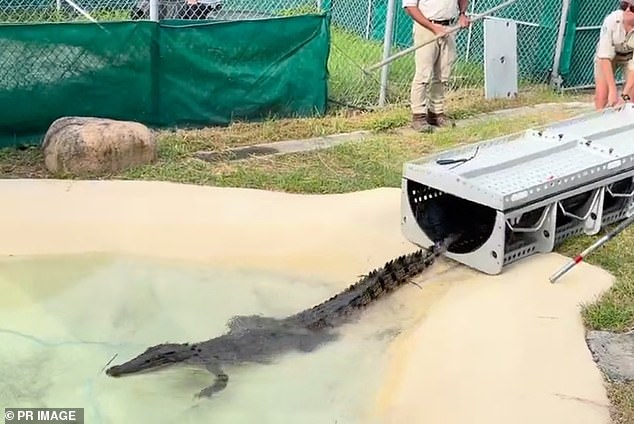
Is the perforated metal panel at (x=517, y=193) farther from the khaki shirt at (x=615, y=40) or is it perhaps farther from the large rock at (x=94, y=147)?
the large rock at (x=94, y=147)

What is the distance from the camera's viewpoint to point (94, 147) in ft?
20.8

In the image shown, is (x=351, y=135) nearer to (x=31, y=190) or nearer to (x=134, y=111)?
(x=134, y=111)

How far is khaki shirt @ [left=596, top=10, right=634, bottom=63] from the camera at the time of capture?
7.17 meters

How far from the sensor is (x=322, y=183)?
20.9 ft

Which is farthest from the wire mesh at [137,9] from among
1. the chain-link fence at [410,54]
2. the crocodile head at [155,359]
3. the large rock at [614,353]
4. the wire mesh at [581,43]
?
the large rock at [614,353]

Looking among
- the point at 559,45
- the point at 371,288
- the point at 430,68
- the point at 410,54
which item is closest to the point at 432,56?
the point at 430,68

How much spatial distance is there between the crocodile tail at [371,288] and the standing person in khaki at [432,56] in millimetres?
2936

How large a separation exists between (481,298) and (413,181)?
989mm

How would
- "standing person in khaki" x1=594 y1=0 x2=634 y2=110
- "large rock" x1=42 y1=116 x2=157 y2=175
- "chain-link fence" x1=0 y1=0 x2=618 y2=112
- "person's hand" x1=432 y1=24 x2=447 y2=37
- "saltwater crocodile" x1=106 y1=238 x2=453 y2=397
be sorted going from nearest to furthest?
"saltwater crocodile" x1=106 y1=238 x2=453 y2=397
"large rock" x1=42 y1=116 x2=157 y2=175
"standing person in khaki" x1=594 y1=0 x2=634 y2=110
"person's hand" x1=432 y1=24 x2=447 y2=37
"chain-link fence" x1=0 y1=0 x2=618 y2=112

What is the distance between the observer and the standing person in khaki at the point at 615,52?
714cm

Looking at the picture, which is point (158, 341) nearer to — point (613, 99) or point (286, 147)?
point (286, 147)

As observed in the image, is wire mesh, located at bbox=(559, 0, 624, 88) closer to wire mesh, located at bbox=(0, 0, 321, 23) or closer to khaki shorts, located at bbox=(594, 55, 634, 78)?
khaki shorts, located at bbox=(594, 55, 634, 78)

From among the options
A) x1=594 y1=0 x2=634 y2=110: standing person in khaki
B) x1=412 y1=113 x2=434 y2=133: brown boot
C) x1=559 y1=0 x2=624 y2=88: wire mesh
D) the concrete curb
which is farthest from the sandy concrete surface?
x1=559 y1=0 x2=624 y2=88: wire mesh

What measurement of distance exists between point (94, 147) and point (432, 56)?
3.20 m
